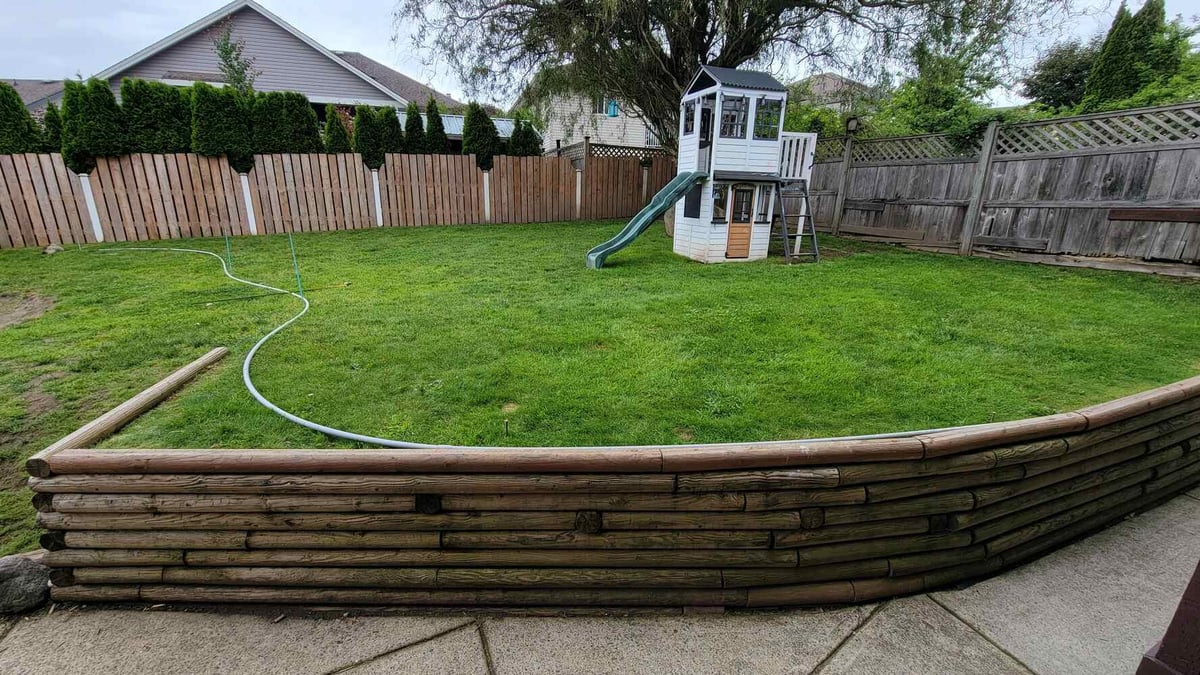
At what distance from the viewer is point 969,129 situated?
7246mm

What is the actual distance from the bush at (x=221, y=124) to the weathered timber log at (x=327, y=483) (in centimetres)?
862

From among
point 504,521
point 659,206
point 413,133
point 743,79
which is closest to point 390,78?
point 413,133

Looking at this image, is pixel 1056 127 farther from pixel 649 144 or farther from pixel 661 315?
pixel 649 144

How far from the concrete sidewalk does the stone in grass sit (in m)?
0.06

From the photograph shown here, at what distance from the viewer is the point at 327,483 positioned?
167 cm

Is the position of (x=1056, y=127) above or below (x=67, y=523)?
above

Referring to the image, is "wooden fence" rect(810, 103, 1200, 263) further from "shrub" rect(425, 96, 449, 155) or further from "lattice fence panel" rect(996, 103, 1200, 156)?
"shrub" rect(425, 96, 449, 155)

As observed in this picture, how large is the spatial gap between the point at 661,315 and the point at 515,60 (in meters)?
7.49

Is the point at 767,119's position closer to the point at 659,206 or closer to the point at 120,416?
the point at 659,206

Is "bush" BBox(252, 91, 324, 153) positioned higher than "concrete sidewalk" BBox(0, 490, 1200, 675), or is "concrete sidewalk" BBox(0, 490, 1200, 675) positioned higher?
"bush" BBox(252, 91, 324, 153)

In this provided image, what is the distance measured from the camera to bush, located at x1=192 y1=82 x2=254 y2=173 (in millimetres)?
7930

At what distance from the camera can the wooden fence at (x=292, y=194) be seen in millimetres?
7242

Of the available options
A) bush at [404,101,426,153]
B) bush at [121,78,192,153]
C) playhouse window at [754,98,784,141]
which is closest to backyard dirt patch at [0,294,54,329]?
bush at [121,78,192,153]

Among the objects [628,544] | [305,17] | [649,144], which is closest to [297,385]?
[628,544]
